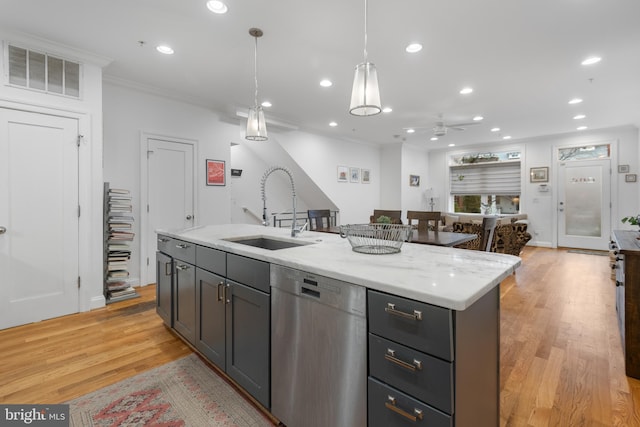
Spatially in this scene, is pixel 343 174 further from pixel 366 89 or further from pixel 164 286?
pixel 366 89

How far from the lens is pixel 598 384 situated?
75.0 inches

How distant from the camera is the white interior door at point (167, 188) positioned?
162 inches

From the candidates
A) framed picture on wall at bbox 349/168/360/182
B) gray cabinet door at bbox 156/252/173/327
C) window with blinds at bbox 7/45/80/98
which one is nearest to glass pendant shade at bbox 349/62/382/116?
gray cabinet door at bbox 156/252/173/327

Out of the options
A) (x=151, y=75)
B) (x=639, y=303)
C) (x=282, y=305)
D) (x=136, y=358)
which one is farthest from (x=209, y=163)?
(x=639, y=303)

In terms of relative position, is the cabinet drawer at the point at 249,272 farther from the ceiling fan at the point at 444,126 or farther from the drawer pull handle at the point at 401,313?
the ceiling fan at the point at 444,126

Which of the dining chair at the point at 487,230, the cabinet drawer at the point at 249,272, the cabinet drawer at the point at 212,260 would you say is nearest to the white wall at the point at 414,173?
the dining chair at the point at 487,230

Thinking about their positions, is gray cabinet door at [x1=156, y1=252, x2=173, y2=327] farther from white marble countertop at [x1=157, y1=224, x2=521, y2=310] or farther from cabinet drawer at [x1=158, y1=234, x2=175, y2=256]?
white marble countertop at [x1=157, y1=224, x2=521, y2=310]

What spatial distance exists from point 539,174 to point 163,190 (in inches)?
323

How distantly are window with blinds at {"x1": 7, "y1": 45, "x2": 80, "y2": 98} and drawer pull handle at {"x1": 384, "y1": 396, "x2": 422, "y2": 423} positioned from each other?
12.8ft

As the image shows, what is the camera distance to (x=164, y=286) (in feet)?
8.57

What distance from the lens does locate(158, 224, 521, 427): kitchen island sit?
0.97m

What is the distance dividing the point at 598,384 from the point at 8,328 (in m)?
4.69

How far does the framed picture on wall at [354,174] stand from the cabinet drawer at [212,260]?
19.3 feet

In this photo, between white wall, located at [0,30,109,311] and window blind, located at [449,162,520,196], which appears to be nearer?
white wall, located at [0,30,109,311]
